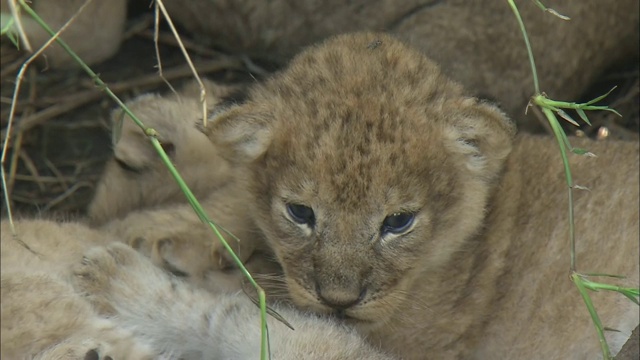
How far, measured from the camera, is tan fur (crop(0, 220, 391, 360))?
9.19 feet

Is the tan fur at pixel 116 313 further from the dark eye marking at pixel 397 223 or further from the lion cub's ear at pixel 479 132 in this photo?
the lion cub's ear at pixel 479 132

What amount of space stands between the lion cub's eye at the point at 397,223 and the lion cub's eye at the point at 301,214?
0.68ft

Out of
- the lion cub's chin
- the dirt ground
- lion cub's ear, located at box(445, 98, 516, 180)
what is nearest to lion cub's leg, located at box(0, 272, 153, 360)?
the lion cub's chin

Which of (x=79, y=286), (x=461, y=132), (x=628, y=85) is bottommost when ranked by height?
(x=628, y=85)

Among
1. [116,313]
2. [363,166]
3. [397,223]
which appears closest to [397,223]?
[397,223]

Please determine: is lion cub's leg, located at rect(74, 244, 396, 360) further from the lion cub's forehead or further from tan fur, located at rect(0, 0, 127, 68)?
tan fur, located at rect(0, 0, 127, 68)

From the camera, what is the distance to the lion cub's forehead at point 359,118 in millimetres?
2896

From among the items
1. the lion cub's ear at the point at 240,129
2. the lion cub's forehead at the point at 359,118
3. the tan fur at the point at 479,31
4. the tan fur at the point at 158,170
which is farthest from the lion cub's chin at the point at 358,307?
the tan fur at the point at 479,31

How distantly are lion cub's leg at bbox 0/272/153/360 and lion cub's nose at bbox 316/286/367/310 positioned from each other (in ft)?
1.73

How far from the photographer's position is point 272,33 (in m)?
4.30

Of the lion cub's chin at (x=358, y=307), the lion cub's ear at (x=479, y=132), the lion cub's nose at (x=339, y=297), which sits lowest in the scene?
the lion cub's chin at (x=358, y=307)

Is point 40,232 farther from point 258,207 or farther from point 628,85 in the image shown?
point 628,85

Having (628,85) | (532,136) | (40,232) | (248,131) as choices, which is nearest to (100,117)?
(40,232)

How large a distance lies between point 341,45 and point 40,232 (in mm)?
1114
